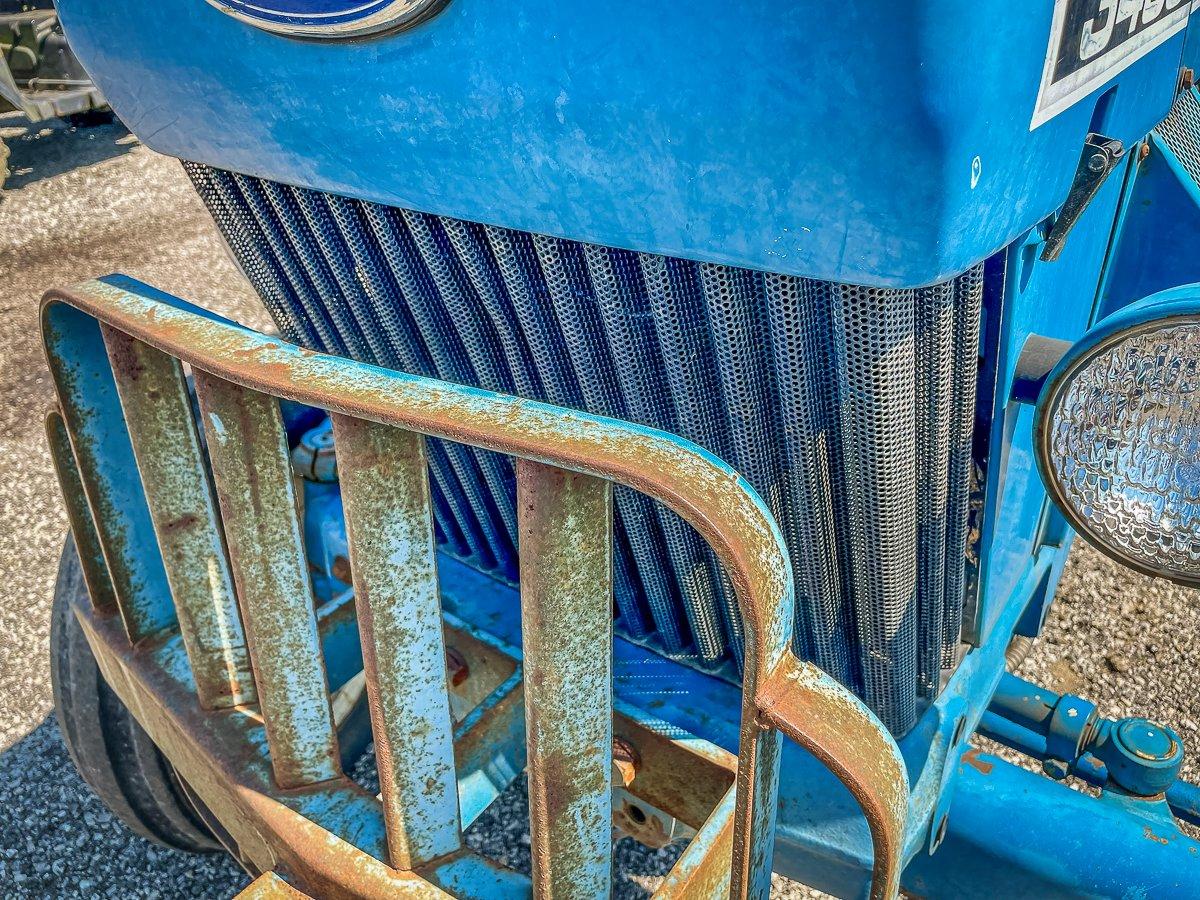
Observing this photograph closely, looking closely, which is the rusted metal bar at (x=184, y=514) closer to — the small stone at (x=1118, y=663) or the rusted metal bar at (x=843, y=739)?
the rusted metal bar at (x=843, y=739)

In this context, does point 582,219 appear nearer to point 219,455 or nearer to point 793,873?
point 219,455

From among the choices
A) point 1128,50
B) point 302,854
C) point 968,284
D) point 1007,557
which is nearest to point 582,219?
point 968,284

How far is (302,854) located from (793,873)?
635 millimetres

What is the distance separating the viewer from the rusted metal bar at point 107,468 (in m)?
1.16

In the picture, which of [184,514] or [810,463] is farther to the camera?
[184,514]

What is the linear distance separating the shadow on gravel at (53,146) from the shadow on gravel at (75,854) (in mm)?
4634

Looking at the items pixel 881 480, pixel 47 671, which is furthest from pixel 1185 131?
pixel 47 671

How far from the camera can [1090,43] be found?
833mm

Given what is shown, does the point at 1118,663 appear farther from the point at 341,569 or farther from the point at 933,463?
the point at 341,569

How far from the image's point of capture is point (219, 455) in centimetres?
94

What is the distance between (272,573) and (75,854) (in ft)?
4.39

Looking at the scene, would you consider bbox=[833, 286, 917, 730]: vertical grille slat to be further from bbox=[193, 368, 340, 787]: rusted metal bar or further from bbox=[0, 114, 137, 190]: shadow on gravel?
bbox=[0, 114, 137, 190]: shadow on gravel

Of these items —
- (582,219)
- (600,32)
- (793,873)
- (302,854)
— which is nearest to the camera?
(600,32)

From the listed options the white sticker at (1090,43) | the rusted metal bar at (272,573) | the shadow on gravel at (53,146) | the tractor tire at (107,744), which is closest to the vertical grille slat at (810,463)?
the white sticker at (1090,43)
